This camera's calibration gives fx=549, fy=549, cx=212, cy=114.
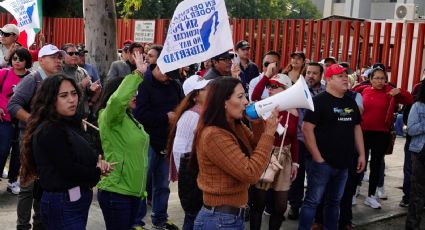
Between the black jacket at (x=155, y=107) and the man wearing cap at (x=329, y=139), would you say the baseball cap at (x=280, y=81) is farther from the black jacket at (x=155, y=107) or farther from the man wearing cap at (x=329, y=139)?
the black jacket at (x=155, y=107)

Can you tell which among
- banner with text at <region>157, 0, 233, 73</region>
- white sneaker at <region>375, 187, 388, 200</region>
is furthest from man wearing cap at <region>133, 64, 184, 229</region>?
white sneaker at <region>375, 187, 388, 200</region>

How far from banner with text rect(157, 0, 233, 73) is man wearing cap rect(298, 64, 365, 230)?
119 centimetres

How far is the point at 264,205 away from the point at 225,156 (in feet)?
7.35

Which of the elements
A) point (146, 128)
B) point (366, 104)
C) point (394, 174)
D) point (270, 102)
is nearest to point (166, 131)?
point (146, 128)

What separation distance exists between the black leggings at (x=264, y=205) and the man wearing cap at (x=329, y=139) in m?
0.34

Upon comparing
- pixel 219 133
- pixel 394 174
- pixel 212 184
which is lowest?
pixel 394 174

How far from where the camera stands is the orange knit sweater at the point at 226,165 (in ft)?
11.0

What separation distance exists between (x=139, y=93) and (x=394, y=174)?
583 cm

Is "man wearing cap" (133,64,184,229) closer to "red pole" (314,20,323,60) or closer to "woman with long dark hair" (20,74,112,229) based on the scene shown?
"woman with long dark hair" (20,74,112,229)

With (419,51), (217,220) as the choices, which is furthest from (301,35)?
(217,220)

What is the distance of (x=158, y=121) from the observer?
18.9ft

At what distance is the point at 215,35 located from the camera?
524 cm

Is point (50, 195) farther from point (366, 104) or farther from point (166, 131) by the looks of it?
point (366, 104)

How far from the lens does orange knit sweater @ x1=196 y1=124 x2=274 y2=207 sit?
3.34m
